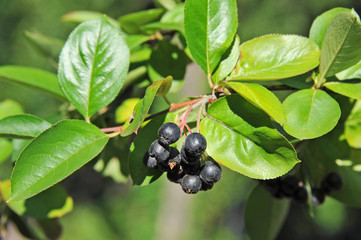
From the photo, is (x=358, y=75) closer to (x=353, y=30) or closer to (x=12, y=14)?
(x=353, y=30)

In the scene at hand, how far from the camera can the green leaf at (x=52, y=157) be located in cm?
60

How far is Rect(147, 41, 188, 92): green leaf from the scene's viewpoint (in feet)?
3.24

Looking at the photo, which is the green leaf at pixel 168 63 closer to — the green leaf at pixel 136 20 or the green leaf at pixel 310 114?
the green leaf at pixel 136 20

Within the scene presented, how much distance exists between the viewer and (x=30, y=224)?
1.22 meters

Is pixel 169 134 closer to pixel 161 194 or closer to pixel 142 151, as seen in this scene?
pixel 142 151

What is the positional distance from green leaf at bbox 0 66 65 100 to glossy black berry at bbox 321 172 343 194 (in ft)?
2.09

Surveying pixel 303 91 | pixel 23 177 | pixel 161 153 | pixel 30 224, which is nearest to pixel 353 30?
pixel 303 91

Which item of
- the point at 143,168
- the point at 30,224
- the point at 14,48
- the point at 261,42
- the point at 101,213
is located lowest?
the point at 101,213

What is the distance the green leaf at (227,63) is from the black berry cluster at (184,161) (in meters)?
0.15

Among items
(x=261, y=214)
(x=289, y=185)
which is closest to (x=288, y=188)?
(x=289, y=185)

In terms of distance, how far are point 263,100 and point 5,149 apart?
2.32 ft

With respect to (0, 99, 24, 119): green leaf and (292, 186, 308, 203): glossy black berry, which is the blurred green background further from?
(292, 186, 308, 203): glossy black berry

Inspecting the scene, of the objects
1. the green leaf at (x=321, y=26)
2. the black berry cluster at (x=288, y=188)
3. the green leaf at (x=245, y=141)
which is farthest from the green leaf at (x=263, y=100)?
the black berry cluster at (x=288, y=188)

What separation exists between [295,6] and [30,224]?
6678mm
